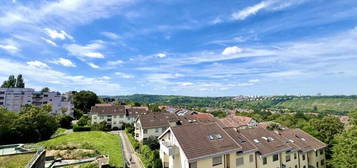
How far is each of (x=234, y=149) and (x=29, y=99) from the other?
9098cm

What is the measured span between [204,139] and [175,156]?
172 inches

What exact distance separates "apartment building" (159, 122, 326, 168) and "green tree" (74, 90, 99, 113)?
7282 centimetres

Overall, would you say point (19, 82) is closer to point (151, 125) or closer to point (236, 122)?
point (151, 125)

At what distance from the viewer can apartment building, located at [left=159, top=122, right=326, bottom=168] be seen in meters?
22.0

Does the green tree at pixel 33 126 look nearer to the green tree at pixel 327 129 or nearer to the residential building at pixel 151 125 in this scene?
the residential building at pixel 151 125

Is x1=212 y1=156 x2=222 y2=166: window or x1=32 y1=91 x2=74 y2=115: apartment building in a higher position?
x1=32 y1=91 x2=74 y2=115: apartment building

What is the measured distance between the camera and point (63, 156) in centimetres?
3059

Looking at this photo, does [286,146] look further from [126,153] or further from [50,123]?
[50,123]

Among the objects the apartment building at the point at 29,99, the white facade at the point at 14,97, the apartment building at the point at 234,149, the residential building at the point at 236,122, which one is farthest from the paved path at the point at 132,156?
the white facade at the point at 14,97

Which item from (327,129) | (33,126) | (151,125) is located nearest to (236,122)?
(327,129)

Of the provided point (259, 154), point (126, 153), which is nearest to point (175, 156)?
point (259, 154)

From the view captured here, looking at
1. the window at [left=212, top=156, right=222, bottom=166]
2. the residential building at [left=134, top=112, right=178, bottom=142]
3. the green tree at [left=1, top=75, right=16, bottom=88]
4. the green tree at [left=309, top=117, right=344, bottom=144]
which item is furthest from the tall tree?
the green tree at [left=309, top=117, right=344, bottom=144]

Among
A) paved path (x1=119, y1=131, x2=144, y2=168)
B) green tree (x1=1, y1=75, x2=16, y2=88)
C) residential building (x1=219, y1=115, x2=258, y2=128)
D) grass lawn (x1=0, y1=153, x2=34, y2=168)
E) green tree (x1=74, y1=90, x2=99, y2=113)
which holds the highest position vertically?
green tree (x1=1, y1=75, x2=16, y2=88)

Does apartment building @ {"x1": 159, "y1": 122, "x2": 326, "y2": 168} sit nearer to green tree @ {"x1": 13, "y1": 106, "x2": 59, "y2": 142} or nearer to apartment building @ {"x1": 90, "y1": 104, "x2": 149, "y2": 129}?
green tree @ {"x1": 13, "y1": 106, "x2": 59, "y2": 142}
